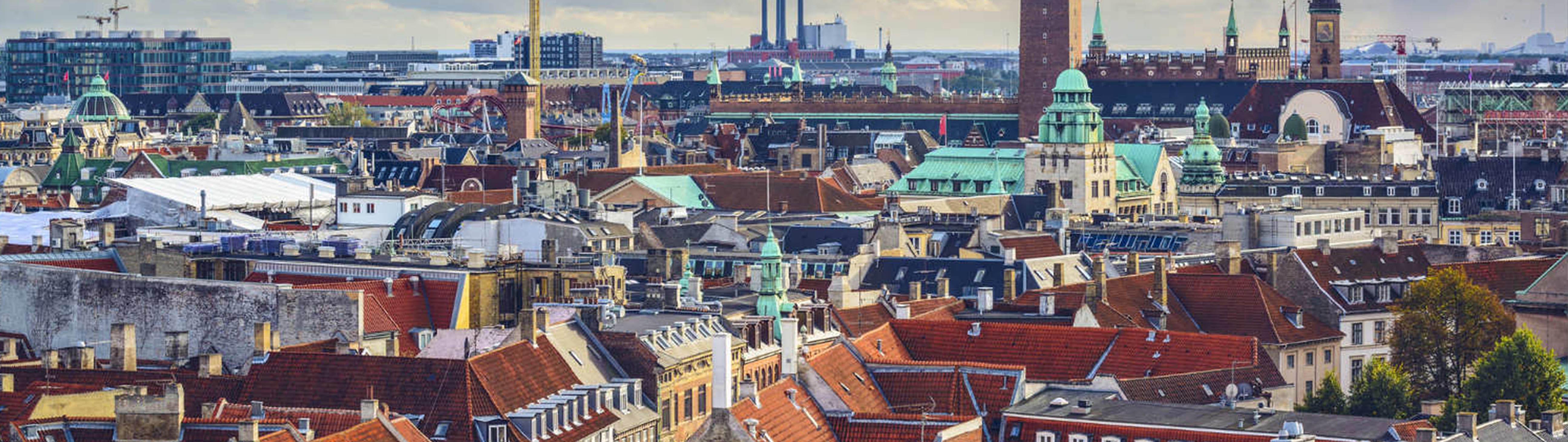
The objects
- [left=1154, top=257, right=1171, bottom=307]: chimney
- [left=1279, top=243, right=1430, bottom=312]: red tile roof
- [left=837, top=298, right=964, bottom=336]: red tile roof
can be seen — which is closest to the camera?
[left=837, top=298, right=964, bottom=336]: red tile roof

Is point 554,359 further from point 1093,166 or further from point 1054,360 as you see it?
point 1093,166

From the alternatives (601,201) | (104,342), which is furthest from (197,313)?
(601,201)

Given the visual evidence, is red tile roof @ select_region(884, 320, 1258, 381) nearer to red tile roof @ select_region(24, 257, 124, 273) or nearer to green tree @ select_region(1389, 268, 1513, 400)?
green tree @ select_region(1389, 268, 1513, 400)

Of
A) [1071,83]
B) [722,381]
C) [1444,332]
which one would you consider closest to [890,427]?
[722,381]

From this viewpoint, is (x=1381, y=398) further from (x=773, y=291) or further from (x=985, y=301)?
(x=773, y=291)

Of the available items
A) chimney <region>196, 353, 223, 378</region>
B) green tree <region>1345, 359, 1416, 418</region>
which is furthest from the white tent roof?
green tree <region>1345, 359, 1416, 418</region>

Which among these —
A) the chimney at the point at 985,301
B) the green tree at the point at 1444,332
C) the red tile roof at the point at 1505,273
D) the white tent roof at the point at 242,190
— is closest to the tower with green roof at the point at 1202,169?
the white tent roof at the point at 242,190

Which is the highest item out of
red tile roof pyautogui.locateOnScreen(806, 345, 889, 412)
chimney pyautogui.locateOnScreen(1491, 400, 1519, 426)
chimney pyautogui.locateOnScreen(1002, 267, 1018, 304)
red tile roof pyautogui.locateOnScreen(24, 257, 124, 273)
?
red tile roof pyautogui.locateOnScreen(24, 257, 124, 273)

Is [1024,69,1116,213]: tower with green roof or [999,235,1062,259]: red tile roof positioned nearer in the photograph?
[999,235,1062,259]: red tile roof
